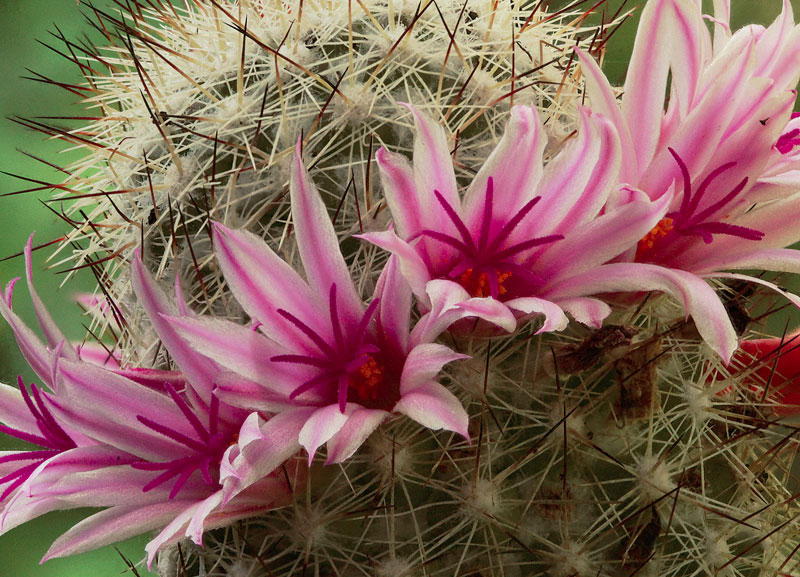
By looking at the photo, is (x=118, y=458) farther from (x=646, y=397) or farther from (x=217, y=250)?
(x=646, y=397)

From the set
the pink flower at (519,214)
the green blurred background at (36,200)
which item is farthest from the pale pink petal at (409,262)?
the green blurred background at (36,200)

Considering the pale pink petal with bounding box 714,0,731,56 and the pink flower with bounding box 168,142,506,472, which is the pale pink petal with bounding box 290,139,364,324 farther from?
the pale pink petal with bounding box 714,0,731,56

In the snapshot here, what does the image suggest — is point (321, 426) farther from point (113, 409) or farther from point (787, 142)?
point (787, 142)

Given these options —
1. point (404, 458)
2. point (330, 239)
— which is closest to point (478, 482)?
point (404, 458)

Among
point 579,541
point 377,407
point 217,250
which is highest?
point 217,250

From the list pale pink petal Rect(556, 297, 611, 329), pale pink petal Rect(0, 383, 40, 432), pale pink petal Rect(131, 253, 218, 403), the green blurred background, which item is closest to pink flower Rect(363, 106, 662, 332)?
pale pink petal Rect(556, 297, 611, 329)

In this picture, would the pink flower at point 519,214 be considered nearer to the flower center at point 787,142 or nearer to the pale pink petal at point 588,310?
the pale pink petal at point 588,310
